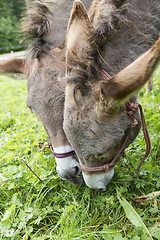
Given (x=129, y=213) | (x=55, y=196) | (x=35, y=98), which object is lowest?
(x=55, y=196)

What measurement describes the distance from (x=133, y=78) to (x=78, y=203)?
5.15ft

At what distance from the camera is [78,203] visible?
2.31 meters

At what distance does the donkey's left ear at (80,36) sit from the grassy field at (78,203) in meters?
1.37

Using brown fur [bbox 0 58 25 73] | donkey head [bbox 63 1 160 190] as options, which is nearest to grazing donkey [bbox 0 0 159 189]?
donkey head [bbox 63 1 160 190]

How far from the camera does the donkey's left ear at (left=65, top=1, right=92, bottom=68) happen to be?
1.81m

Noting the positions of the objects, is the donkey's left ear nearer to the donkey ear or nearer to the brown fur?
the donkey ear

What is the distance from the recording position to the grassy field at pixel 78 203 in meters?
1.93

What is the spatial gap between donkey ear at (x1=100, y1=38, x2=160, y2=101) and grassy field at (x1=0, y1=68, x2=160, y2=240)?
43.0 inches

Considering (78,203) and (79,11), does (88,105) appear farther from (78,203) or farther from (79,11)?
(78,203)

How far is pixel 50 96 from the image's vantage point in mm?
2365

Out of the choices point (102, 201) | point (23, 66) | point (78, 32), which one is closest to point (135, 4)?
point (78, 32)

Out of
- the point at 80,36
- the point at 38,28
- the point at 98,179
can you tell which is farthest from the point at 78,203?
the point at 38,28

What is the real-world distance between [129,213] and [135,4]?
6.18 feet

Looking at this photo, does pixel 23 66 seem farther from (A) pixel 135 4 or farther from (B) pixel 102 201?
(B) pixel 102 201
